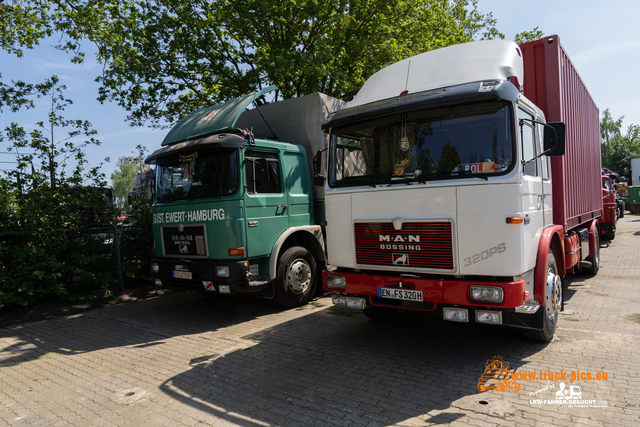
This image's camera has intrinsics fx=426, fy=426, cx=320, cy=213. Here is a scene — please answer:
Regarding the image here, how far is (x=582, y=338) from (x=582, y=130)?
13.0 feet

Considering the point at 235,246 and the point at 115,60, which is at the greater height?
the point at 115,60

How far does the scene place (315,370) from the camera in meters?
4.50

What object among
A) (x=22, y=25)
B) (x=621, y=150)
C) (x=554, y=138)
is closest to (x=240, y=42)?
(x=22, y=25)

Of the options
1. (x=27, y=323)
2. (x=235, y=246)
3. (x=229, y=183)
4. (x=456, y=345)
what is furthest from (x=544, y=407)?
(x=27, y=323)

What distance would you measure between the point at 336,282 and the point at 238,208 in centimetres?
215

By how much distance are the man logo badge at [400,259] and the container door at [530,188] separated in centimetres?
112

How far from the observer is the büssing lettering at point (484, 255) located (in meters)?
3.98

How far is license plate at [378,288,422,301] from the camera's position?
431 centimetres

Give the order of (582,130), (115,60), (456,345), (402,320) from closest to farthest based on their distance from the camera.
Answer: (456,345)
(402,320)
(582,130)
(115,60)

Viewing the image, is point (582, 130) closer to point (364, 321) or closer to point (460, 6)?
point (364, 321)

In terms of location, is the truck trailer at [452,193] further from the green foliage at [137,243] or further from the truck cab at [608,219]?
the truck cab at [608,219]

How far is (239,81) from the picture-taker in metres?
11.8

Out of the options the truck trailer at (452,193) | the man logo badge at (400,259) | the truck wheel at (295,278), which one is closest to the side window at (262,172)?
the truck wheel at (295,278)

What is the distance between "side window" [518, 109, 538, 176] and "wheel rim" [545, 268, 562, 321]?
4.06 feet
